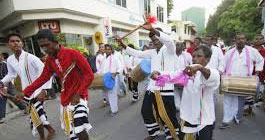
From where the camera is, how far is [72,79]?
4.09 m

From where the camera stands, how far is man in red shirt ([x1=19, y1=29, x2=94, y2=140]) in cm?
395

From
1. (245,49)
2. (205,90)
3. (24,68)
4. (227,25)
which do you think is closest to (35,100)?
(24,68)

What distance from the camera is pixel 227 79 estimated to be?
6215 millimetres

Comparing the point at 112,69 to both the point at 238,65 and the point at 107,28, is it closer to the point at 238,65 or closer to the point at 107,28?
the point at 238,65

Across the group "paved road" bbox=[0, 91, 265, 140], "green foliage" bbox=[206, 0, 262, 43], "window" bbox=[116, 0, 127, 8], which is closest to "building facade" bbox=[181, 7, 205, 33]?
"green foliage" bbox=[206, 0, 262, 43]

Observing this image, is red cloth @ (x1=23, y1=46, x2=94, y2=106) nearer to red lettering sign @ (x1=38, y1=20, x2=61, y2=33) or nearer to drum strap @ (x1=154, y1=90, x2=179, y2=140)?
drum strap @ (x1=154, y1=90, x2=179, y2=140)

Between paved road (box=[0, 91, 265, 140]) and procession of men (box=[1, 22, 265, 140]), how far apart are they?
29 cm

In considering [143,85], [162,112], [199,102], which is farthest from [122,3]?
[199,102]

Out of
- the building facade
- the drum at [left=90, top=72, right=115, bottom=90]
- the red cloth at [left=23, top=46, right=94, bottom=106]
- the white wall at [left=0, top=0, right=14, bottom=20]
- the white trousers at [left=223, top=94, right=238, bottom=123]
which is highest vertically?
the building facade

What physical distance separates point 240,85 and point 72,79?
3.43 meters

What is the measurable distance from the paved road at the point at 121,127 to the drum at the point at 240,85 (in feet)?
2.49

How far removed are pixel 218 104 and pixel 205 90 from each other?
524 cm

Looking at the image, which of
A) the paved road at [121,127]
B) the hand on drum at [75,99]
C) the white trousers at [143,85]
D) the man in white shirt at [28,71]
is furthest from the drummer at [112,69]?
the hand on drum at [75,99]

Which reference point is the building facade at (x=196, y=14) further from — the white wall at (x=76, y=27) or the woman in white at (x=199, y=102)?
the woman in white at (x=199, y=102)
